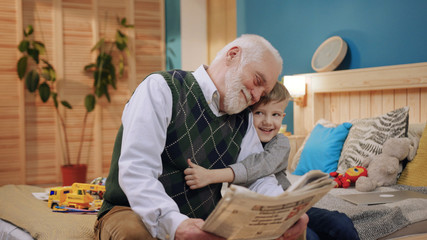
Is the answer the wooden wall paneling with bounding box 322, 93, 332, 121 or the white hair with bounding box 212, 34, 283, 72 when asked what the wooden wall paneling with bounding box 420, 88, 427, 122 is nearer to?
the wooden wall paneling with bounding box 322, 93, 332, 121

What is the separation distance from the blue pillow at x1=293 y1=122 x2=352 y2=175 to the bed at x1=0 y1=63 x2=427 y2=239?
0.66 feet

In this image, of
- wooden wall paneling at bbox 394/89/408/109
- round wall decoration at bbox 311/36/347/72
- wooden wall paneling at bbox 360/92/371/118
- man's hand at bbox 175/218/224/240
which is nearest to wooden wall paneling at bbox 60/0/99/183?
round wall decoration at bbox 311/36/347/72

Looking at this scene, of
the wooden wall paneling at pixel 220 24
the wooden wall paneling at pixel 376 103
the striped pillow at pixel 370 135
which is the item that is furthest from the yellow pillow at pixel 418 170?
the wooden wall paneling at pixel 220 24

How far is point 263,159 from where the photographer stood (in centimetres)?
152

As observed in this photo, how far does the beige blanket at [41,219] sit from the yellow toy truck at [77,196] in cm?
6

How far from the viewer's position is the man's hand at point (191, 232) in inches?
41.7

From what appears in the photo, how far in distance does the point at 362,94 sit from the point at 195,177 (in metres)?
2.38

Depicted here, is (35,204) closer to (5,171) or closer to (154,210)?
(154,210)

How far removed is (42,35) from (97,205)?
12.9 ft

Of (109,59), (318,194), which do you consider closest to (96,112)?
(109,59)

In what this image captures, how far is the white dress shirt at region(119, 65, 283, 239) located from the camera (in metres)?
1.14

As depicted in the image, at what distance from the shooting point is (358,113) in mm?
3379

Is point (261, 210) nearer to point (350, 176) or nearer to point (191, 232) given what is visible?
point (191, 232)

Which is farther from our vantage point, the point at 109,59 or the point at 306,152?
the point at 109,59
